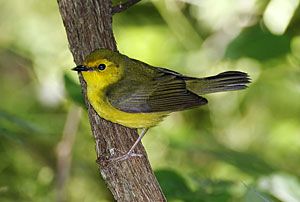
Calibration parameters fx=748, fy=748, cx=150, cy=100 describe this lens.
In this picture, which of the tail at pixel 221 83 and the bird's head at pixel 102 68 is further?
the tail at pixel 221 83

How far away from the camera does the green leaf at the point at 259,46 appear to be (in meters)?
4.16

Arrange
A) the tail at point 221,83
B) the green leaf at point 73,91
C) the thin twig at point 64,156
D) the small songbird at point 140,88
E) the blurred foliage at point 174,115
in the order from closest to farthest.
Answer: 1. the small songbird at point 140,88
2. the tail at point 221,83
3. the green leaf at point 73,91
4. the thin twig at point 64,156
5. the blurred foliage at point 174,115

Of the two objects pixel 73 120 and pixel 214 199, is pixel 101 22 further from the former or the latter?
pixel 73 120

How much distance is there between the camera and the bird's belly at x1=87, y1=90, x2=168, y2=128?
352 cm

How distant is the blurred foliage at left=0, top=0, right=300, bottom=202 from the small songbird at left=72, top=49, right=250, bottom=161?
85cm

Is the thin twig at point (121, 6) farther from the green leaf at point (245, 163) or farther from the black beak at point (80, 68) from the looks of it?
the green leaf at point (245, 163)

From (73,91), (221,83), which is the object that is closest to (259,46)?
(221,83)

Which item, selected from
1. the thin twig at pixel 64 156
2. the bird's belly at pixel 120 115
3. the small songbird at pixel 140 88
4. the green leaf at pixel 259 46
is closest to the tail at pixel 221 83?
the small songbird at pixel 140 88

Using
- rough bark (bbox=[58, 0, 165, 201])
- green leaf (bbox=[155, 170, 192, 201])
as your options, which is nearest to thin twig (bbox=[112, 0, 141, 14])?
rough bark (bbox=[58, 0, 165, 201])

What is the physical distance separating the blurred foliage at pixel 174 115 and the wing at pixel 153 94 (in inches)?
33.7

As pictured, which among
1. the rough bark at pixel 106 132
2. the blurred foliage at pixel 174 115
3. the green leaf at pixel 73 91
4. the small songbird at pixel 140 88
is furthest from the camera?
the blurred foliage at pixel 174 115

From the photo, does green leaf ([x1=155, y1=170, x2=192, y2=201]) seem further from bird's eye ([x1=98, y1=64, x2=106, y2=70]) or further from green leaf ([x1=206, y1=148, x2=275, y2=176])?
bird's eye ([x1=98, y1=64, x2=106, y2=70])

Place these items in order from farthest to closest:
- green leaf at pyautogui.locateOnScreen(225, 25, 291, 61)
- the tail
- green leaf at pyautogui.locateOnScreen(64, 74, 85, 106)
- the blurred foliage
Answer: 1. the blurred foliage
2. green leaf at pyautogui.locateOnScreen(225, 25, 291, 61)
3. green leaf at pyautogui.locateOnScreen(64, 74, 85, 106)
4. the tail

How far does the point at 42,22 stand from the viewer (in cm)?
557
